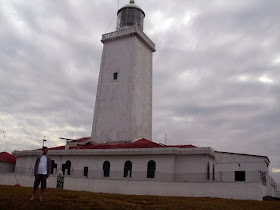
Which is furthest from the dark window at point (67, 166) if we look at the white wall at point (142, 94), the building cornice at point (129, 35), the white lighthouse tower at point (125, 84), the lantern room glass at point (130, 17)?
the lantern room glass at point (130, 17)

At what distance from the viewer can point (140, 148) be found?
2259 centimetres

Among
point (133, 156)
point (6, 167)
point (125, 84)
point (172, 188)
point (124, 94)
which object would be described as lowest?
point (172, 188)

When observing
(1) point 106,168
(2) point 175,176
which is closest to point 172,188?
(2) point 175,176

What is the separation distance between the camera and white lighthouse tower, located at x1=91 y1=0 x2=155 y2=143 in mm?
29062

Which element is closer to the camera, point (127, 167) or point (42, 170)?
point (42, 170)

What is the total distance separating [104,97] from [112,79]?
2.07 m

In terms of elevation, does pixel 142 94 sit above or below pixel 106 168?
above

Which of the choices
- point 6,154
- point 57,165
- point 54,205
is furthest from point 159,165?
point 6,154

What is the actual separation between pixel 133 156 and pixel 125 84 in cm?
916

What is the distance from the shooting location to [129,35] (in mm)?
31109

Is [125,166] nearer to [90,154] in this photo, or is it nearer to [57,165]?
[90,154]

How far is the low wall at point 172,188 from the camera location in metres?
18.2

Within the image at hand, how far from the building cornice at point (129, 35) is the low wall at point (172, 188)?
52.2 feet

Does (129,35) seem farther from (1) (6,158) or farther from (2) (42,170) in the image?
(2) (42,170)
